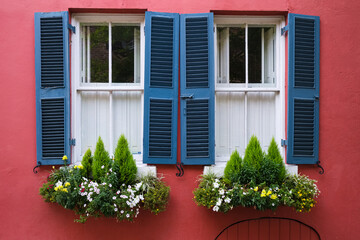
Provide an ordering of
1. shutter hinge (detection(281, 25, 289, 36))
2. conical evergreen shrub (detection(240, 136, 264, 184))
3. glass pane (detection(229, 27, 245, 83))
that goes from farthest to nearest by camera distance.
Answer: glass pane (detection(229, 27, 245, 83)) < shutter hinge (detection(281, 25, 289, 36)) < conical evergreen shrub (detection(240, 136, 264, 184))

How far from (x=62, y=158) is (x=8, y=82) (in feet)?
3.77

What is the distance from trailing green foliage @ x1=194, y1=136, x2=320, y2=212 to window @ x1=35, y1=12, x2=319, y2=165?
0.97ft

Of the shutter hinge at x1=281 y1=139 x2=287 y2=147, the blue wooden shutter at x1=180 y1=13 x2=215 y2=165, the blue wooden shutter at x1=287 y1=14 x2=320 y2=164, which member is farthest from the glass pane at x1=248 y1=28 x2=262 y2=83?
the shutter hinge at x1=281 y1=139 x2=287 y2=147

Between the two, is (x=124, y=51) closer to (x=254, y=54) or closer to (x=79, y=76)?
(x=79, y=76)

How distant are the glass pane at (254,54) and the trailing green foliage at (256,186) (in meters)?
0.93

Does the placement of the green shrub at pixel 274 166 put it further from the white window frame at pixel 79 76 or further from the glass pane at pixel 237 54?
the white window frame at pixel 79 76

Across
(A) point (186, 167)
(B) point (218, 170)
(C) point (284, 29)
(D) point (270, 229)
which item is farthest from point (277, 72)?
(D) point (270, 229)

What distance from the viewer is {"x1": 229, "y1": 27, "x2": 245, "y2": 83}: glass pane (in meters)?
4.33

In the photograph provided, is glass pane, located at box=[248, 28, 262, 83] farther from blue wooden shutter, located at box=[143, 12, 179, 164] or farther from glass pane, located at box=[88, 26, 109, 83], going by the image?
glass pane, located at box=[88, 26, 109, 83]

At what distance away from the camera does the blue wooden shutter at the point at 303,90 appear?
13.4ft

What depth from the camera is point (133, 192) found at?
3711mm

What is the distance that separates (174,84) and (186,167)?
1038 millimetres

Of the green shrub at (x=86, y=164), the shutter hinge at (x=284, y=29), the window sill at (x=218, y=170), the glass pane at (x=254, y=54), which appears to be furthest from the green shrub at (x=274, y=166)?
the green shrub at (x=86, y=164)

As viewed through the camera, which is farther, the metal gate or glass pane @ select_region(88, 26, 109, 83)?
glass pane @ select_region(88, 26, 109, 83)
